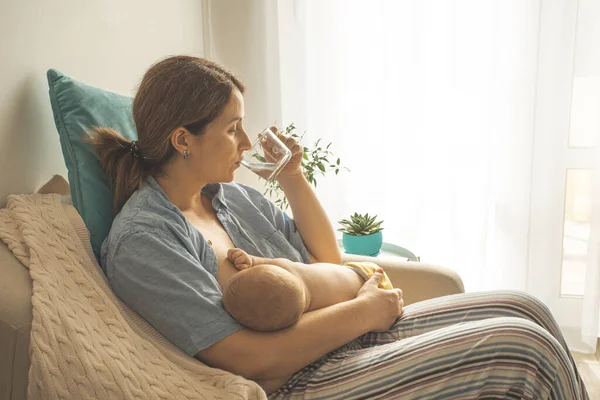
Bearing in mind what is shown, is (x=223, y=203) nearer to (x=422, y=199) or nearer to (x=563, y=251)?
(x=422, y=199)

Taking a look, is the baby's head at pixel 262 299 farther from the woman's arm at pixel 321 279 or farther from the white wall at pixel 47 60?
the white wall at pixel 47 60

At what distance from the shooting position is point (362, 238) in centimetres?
200

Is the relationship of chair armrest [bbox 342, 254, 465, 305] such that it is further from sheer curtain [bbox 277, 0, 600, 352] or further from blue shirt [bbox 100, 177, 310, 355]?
sheer curtain [bbox 277, 0, 600, 352]

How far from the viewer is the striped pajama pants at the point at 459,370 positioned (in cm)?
115

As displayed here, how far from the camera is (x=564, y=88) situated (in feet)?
7.96

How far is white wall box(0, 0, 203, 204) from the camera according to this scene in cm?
128

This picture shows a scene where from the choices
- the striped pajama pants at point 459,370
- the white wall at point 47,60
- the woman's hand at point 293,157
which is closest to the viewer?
the striped pajama pants at point 459,370

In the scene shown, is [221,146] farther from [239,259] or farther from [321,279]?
[321,279]

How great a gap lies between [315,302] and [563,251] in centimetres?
166

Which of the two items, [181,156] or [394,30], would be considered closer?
[181,156]

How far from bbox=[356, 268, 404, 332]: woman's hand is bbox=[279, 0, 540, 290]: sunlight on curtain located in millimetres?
1300

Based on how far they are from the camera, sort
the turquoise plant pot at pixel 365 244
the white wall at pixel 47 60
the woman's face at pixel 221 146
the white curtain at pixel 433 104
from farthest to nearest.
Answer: the white curtain at pixel 433 104, the turquoise plant pot at pixel 365 244, the woman's face at pixel 221 146, the white wall at pixel 47 60

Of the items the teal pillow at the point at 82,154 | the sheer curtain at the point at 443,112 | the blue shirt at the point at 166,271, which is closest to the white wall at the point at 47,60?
the teal pillow at the point at 82,154

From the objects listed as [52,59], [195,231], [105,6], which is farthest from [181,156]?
[105,6]
